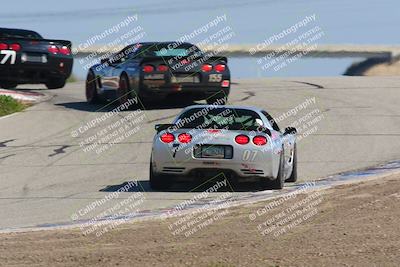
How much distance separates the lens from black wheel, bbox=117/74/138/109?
64.1ft

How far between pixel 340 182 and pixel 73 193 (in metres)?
3.16

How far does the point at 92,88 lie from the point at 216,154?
34.0 feet

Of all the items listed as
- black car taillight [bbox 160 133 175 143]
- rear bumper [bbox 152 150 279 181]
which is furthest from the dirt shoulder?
black car taillight [bbox 160 133 175 143]

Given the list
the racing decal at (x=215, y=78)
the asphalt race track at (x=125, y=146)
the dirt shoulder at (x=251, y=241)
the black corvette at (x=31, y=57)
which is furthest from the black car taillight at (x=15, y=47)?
the dirt shoulder at (x=251, y=241)

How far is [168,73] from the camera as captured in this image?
1895cm

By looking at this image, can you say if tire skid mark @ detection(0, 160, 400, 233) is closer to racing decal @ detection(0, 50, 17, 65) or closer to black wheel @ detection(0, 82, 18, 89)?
racing decal @ detection(0, 50, 17, 65)

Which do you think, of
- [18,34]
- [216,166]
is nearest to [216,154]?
[216,166]

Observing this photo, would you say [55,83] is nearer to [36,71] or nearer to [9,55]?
[36,71]

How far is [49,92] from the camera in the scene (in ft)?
81.0

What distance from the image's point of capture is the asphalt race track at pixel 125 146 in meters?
11.2

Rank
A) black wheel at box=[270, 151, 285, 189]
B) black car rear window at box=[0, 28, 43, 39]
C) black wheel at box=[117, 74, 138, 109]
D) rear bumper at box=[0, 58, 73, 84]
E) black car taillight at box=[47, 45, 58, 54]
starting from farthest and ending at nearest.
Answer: black car rear window at box=[0, 28, 43, 39]
black car taillight at box=[47, 45, 58, 54]
rear bumper at box=[0, 58, 73, 84]
black wheel at box=[117, 74, 138, 109]
black wheel at box=[270, 151, 285, 189]

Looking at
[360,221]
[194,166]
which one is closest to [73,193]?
[194,166]

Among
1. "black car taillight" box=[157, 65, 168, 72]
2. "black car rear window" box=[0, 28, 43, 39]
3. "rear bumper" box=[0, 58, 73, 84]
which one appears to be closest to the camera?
"black car taillight" box=[157, 65, 168, 72]

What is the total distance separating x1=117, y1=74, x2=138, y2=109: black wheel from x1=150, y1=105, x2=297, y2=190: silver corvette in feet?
26.0
